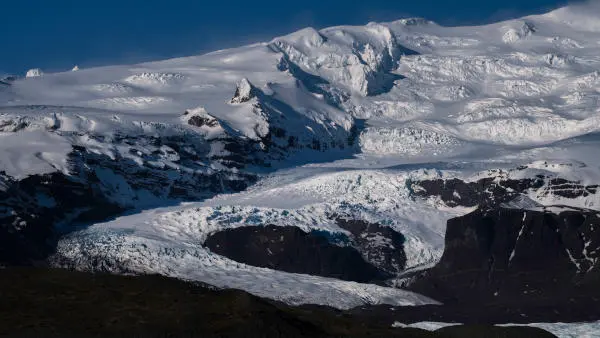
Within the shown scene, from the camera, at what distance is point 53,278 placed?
171750mm

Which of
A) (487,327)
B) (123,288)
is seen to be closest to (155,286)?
(123,288)

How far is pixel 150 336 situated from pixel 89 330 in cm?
737

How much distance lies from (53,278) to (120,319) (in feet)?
63.0

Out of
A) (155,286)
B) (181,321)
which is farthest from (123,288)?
(181,321)

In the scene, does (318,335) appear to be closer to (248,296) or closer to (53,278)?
(248,296)

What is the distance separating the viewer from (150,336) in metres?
150

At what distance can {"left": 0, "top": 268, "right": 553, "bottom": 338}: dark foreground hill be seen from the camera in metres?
153

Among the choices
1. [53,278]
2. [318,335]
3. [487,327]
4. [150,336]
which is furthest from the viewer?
[487,327]

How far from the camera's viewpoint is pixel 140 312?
159500mm

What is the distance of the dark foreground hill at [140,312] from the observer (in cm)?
15262

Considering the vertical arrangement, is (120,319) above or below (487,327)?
above

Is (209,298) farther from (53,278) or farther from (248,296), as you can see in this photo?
(53,278)

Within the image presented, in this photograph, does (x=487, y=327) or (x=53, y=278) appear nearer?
(x=53, y=278)

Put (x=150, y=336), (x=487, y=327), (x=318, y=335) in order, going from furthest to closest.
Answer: (x=487, y=327)
(x=318, y=335)
(x=150, y=336)
